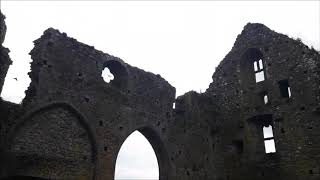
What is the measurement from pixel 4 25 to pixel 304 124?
10056 millimetres

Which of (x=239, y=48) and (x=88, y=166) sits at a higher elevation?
(x=239, y=48)

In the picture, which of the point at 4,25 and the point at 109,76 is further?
the point at 109,76

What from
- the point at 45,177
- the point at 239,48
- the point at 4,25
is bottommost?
the point at 45,177

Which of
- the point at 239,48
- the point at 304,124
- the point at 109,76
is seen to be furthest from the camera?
the point at 239,48

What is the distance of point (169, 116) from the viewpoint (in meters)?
14.2

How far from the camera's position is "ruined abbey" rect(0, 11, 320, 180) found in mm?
10062

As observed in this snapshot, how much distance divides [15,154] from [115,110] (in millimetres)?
3814

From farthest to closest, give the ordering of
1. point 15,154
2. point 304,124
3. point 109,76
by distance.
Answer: point 109,76, point 304,124, point 15,154

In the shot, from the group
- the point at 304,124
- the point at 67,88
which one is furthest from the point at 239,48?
the point at 67,88

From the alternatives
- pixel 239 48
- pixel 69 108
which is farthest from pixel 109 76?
pixel 239 48

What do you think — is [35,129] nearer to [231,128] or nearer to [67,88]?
[67,88]

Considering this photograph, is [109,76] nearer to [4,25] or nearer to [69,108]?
[69,108]

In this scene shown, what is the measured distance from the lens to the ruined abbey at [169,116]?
33.0 feet

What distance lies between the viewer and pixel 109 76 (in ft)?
42.2
